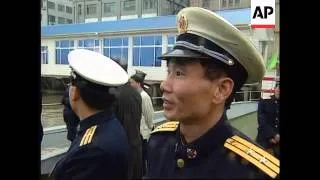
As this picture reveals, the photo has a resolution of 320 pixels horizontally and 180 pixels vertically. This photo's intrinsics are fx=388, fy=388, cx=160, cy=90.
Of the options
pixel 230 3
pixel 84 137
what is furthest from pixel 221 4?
pixel 84 137

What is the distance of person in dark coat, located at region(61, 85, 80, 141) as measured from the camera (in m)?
1.23

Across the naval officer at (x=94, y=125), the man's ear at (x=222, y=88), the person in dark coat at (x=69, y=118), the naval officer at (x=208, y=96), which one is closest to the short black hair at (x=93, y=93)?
the naval officer at (x=94, y=125)

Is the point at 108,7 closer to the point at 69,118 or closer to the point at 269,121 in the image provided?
the point at 69,118

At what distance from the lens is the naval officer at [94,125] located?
1.07 metres

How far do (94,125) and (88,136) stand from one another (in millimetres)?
36

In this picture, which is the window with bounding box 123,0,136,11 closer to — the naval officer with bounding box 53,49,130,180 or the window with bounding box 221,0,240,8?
the naval officer with bounding box 53,49,130,180

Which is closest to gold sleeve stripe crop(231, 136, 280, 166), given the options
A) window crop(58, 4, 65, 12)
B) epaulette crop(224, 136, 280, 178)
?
epaulette crop(224, 136, 280, 178)

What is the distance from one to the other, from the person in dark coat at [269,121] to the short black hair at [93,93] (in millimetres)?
447

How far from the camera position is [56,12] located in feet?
4.14

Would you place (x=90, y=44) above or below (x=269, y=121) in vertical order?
above

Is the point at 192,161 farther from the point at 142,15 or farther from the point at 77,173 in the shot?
the point at 142,15

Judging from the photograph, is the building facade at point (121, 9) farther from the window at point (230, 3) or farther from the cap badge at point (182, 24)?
the cap badge at point (182, 24)
